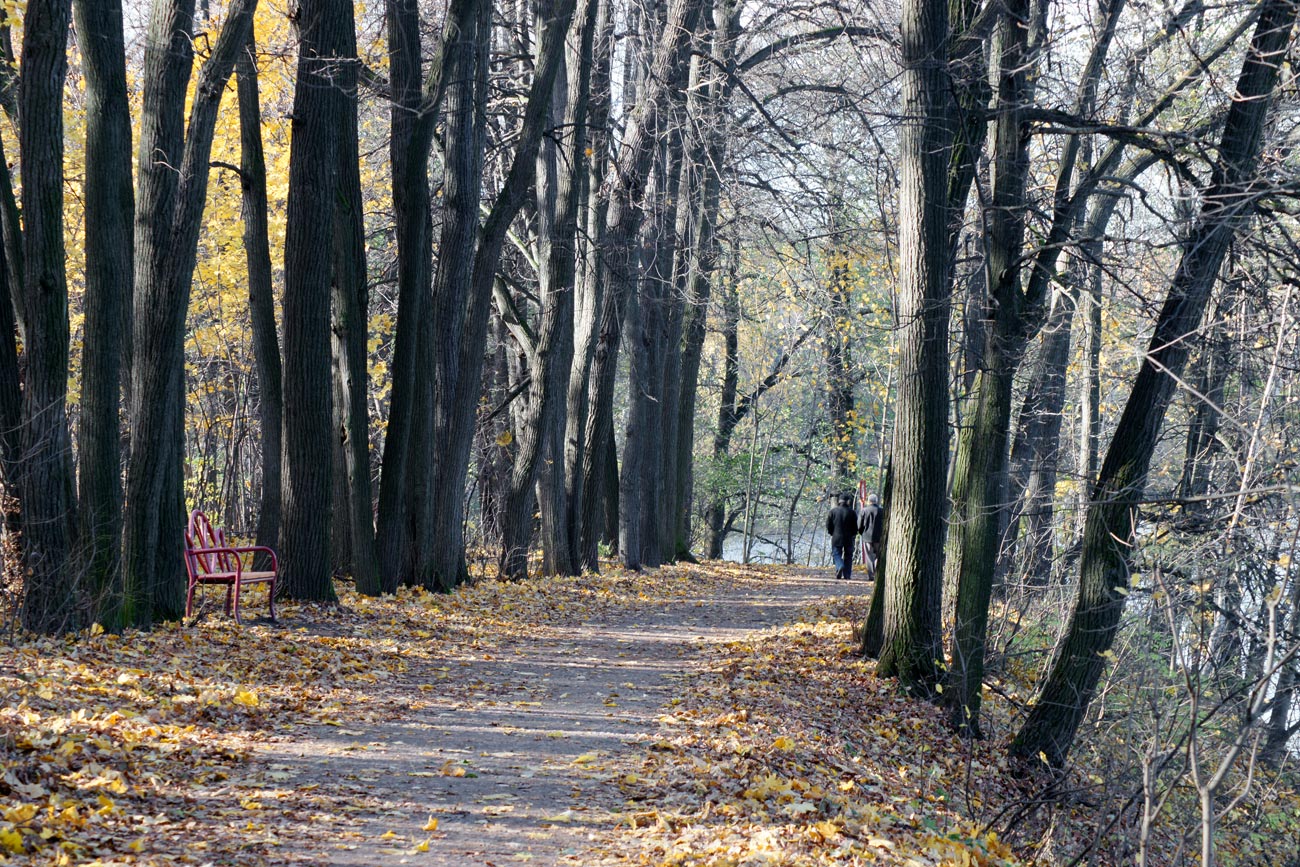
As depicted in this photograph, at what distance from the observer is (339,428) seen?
13234mm

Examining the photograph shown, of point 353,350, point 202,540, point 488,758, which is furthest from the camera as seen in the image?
point 353,350

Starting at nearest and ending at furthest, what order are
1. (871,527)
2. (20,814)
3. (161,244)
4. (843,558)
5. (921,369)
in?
(20,814) < (161,244) < (921,369) < (871,527) < (843,558)

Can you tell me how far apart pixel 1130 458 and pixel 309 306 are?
25.7 feet

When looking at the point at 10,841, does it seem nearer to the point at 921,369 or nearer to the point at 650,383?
the point at 921,369

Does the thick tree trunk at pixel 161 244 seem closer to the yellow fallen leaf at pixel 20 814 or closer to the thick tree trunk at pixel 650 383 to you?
the yellow fallen leaf at pixel 20 814

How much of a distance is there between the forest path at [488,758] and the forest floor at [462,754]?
2 cm

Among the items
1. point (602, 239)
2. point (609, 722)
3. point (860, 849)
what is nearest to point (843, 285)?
point (602, 239)

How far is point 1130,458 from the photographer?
29.6 feet

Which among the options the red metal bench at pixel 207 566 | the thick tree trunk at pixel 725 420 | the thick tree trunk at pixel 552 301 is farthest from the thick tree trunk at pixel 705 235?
the red metal bench at pixel 207 566

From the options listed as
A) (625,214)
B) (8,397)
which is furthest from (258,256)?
(625,214)

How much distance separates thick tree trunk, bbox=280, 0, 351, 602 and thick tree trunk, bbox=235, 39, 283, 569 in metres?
1.07

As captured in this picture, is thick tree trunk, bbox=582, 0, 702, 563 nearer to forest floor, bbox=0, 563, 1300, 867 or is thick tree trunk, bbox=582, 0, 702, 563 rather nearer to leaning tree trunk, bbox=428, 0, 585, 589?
leaning tree trunk, bbox=428, 0, 585, 589

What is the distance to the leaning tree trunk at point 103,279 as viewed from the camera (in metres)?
9.02

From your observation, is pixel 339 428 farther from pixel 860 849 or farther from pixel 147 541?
pixel 860 849
